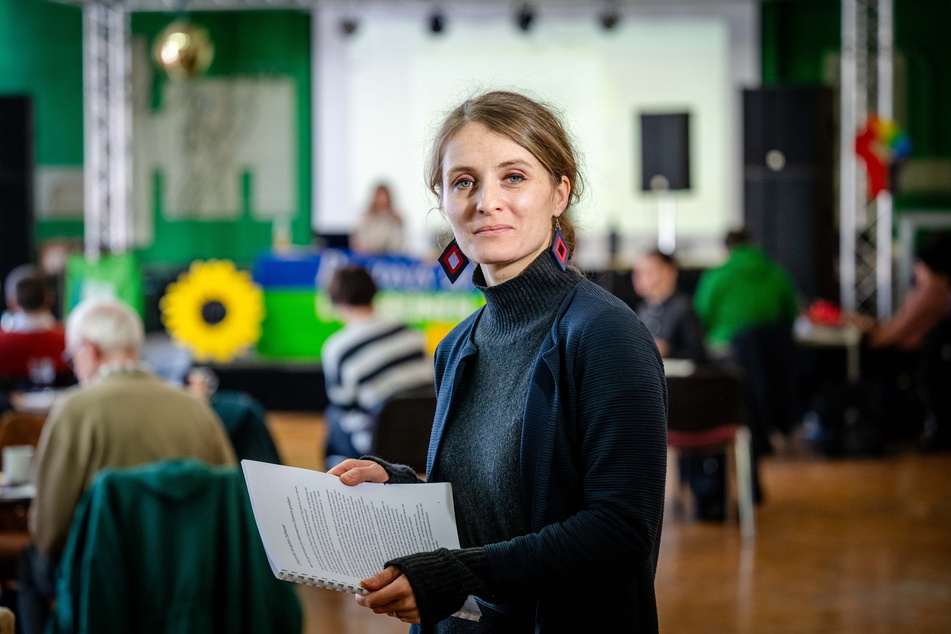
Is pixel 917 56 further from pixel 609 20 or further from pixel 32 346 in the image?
pixel 32 346

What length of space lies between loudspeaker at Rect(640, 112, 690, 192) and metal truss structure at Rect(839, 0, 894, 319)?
1.69 metres

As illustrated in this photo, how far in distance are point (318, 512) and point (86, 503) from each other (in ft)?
5.44

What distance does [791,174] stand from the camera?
9.83 meters

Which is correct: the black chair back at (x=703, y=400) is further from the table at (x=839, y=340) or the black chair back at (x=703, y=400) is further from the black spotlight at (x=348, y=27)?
the black spotlight at (x=348, y=27)

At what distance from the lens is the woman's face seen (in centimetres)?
133

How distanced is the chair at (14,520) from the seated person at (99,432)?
39cm

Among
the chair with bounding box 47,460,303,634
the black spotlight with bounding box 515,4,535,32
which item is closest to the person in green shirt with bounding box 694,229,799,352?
the black spotlight with bounding box 515,4,535,32

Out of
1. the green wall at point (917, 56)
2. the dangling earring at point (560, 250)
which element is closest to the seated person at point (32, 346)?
the dangling earring at point (560, 250)

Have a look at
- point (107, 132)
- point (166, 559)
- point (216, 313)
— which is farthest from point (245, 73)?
point (166, 559)

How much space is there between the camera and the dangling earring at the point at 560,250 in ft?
4.55

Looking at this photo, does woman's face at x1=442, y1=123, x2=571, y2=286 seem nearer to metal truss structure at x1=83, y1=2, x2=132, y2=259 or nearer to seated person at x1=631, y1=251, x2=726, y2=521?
seated person at x1=631, y1=251, x2=726, y2=521

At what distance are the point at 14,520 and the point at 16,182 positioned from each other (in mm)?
7330

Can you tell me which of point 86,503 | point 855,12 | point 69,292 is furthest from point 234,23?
point 86,503

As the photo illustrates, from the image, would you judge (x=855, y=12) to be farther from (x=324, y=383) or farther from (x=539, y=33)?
(x=324, y=383)
